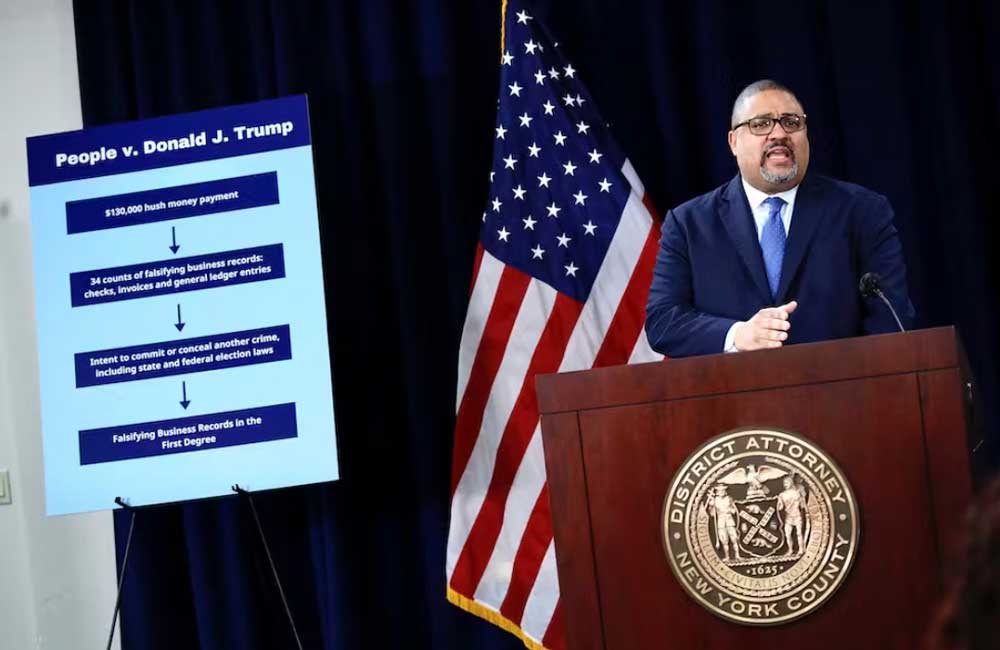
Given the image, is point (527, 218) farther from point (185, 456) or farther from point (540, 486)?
point (185, 456)

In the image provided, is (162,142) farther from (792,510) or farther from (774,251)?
(792,510)

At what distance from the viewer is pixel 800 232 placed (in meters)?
2.91

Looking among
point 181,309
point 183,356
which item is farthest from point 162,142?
point 183,356

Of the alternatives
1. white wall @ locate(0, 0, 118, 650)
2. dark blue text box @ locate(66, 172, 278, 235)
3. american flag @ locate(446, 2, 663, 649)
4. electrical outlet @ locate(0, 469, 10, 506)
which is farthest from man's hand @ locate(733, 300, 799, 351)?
electrical outlet @ locate(0, 469, 10, 506)

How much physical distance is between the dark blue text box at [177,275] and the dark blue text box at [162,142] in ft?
1.07

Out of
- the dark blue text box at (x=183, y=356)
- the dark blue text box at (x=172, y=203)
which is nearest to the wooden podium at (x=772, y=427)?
the dark blue text box at (x=183, y=356)

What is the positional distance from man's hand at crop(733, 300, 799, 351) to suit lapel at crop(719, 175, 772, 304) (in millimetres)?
388

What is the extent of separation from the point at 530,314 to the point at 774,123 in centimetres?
121

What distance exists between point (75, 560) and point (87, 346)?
1057mm

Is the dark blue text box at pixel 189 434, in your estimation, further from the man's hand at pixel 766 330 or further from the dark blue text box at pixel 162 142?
the man's hand at pixel 766 330

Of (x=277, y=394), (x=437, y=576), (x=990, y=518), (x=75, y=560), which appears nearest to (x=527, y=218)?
(x=277, y=394)

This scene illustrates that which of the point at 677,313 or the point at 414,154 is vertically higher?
the point at 414,154

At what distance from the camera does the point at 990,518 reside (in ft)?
1.50

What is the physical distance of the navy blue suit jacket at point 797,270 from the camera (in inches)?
112
